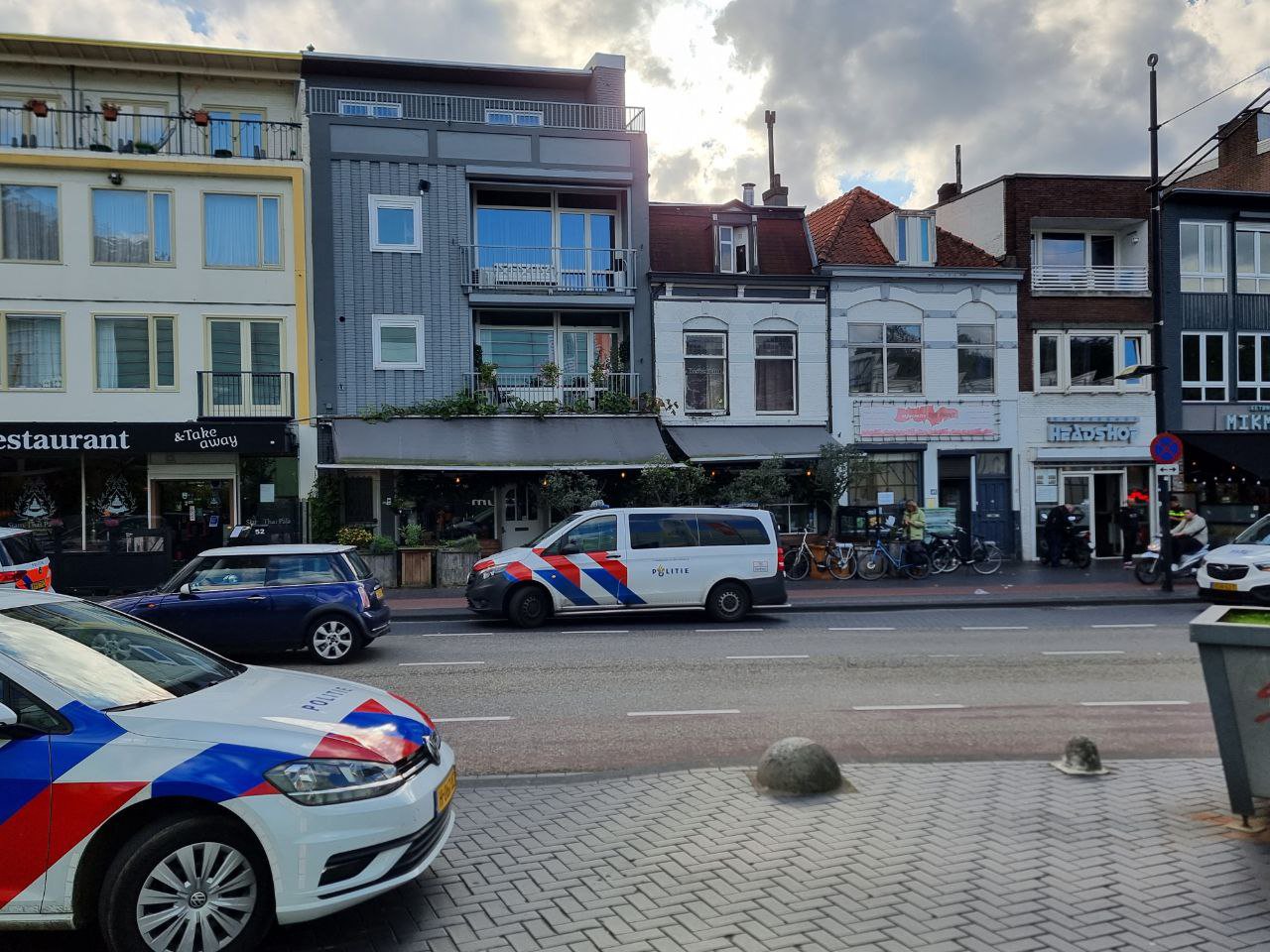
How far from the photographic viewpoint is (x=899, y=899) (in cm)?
468

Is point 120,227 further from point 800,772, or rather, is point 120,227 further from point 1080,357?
point 1080,357

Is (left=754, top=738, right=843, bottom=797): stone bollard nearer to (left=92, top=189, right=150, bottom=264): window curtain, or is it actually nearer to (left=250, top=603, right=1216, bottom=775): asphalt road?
(left=250, top=603, right=1216, bottom=775): asphalt road

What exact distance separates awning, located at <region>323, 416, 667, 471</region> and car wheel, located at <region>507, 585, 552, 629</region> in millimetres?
6678

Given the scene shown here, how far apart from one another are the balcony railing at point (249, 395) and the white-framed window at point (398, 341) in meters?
2.12

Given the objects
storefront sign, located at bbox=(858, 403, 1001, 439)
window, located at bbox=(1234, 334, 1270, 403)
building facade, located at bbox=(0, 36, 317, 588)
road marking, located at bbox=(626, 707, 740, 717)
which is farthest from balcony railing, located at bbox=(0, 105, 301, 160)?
window, located at bbox=(1234, 334, 1270, 403)

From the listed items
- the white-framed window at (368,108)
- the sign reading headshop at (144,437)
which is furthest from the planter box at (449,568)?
the white-framed window at (368,108)

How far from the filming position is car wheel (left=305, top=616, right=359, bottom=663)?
12227mm

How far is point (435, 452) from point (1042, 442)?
613 inches

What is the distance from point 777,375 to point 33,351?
17.3 meters

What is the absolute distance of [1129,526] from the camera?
2536 centimetres

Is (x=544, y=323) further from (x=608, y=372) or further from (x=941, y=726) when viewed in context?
(x=941, y=726)

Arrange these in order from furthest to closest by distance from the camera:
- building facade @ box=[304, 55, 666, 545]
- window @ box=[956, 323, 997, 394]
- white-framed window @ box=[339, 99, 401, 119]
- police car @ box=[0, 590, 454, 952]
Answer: window @ box=[956, 323, 997, 394] → white-framed window @ box=[339, 99, 401, 119] → building facade @ box=[304, 55, 666, 545] → police car @ box=[0, 590, 454, 952]

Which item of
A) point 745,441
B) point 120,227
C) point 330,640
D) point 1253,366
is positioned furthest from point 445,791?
point 1253,366

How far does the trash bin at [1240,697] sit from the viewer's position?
521 cm
